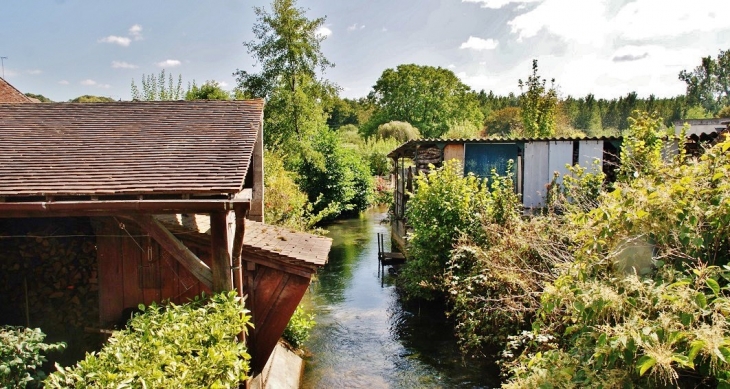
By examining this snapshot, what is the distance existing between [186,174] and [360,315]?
7801 millimetres

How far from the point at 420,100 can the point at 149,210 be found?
5010cm

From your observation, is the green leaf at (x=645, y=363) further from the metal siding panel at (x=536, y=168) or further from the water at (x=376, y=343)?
the metal siding panel at (x=536, y=168)

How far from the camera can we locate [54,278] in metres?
6.60

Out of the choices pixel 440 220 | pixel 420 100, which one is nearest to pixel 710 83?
pixel 420 100

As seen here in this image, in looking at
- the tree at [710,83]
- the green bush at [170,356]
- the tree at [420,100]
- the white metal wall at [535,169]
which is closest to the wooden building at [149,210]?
the green bush at [170,356]

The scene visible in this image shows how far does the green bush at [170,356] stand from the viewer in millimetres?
3662

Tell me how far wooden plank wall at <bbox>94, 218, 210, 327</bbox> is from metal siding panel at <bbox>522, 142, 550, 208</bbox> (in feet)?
33.0

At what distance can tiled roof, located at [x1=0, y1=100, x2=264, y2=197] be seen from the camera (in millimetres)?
5094

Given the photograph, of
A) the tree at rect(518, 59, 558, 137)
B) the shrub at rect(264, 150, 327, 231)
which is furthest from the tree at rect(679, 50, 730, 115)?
the shrub at rect(264, 150, 327, 231)

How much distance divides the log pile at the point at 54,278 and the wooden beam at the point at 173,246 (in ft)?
6.25

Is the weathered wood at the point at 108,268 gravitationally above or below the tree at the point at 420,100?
below

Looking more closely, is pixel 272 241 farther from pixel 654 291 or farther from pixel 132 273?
pixel 654 291

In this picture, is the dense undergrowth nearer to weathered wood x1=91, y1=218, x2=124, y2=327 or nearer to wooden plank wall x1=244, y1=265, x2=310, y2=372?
wooden plank wall x1=244, y1=265, x2=310, y2=372

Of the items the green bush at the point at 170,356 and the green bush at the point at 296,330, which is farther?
the green bush at the point at 296,330
